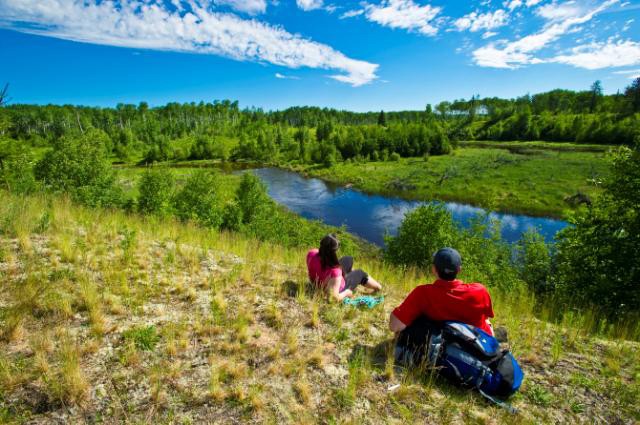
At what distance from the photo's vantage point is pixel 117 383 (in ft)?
11.2

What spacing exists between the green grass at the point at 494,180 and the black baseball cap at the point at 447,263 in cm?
3214

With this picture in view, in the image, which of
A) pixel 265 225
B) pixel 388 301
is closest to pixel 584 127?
pixel 265 225

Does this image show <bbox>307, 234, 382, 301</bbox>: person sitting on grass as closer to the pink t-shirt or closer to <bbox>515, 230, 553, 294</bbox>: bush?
the pink t-shirt

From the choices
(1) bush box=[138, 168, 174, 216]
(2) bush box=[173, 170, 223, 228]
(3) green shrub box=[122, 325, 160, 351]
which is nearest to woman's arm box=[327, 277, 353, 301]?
(3) green shrub box=[122, 325, 160, 351]

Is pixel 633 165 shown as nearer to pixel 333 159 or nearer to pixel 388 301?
pixel 388 301

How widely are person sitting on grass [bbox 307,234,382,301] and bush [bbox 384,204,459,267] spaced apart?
27.4 ft

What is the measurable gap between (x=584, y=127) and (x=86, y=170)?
398ft

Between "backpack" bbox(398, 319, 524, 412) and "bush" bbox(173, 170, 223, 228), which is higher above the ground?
"backpack" bbox(398, 319, 524, 412)

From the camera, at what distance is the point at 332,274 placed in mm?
5859

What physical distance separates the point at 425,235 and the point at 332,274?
981 centimetres

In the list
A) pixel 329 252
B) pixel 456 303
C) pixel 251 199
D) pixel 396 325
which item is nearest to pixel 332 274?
pixel 329 252

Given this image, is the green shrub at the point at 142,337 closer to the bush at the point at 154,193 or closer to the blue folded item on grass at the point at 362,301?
the blue folded item on grass at the point at 362,301

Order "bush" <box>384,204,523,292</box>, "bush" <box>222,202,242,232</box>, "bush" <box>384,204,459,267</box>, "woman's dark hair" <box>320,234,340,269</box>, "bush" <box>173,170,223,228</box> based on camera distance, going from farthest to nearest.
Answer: "bush" <box>222,202,242,232</box> < "bush" <box>173,170,223,228</box> < "bush" <box>384,204,459,267</box> < "bush" <box>384,204,523,292</box> < "woman's dark hair" <box>320,234,340,269</box>

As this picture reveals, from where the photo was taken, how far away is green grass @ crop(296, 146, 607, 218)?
1615 inches
